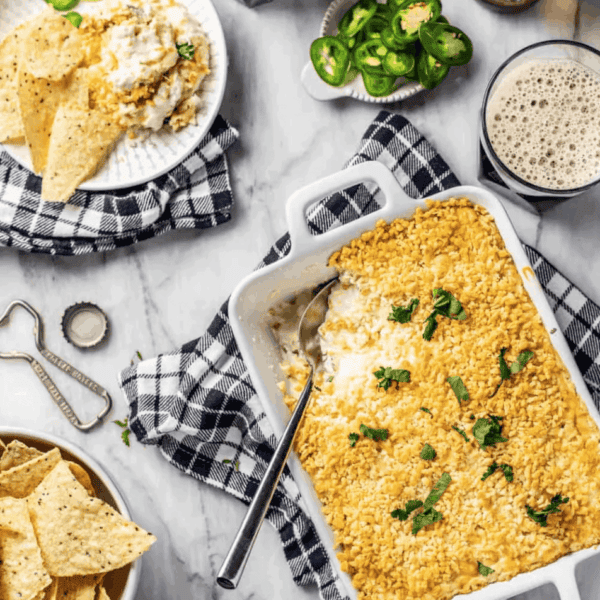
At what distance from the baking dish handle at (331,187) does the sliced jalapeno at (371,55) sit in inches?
15.8

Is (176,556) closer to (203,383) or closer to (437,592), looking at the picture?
Answer: (203,383)

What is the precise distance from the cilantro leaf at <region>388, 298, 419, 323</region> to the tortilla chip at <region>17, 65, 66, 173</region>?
105cm

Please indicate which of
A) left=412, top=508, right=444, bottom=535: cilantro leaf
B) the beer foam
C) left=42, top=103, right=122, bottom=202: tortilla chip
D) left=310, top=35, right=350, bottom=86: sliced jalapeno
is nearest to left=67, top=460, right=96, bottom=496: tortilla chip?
left=42, top=103, right=122, bottom=202: tortilla chip

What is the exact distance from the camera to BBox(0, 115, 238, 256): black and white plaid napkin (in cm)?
198

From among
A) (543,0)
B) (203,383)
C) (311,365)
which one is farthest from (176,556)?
(543,0)

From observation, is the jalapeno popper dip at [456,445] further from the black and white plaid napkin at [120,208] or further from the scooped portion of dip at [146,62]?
the scooped portion of dip at [146,62]

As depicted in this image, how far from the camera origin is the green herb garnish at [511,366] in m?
1.66

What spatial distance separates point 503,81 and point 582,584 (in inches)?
55.8

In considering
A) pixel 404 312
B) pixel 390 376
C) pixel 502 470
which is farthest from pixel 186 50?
pixel 502 470

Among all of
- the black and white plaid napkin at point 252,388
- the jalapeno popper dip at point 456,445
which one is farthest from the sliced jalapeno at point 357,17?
the jalapeno popper dip at point 456,445

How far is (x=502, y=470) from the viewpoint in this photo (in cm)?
168

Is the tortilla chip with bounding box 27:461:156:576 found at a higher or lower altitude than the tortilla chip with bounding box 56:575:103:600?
higher

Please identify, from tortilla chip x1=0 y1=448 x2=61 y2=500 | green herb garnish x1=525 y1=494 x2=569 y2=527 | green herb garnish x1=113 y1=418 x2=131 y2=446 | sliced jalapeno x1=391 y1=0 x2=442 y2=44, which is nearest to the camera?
green herb garnish x1=525 y1=494 x2=569 y2=527

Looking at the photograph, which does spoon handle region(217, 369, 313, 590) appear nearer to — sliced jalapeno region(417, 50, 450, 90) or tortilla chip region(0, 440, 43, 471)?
tortilla chip region(0, 440, 43, 471)
